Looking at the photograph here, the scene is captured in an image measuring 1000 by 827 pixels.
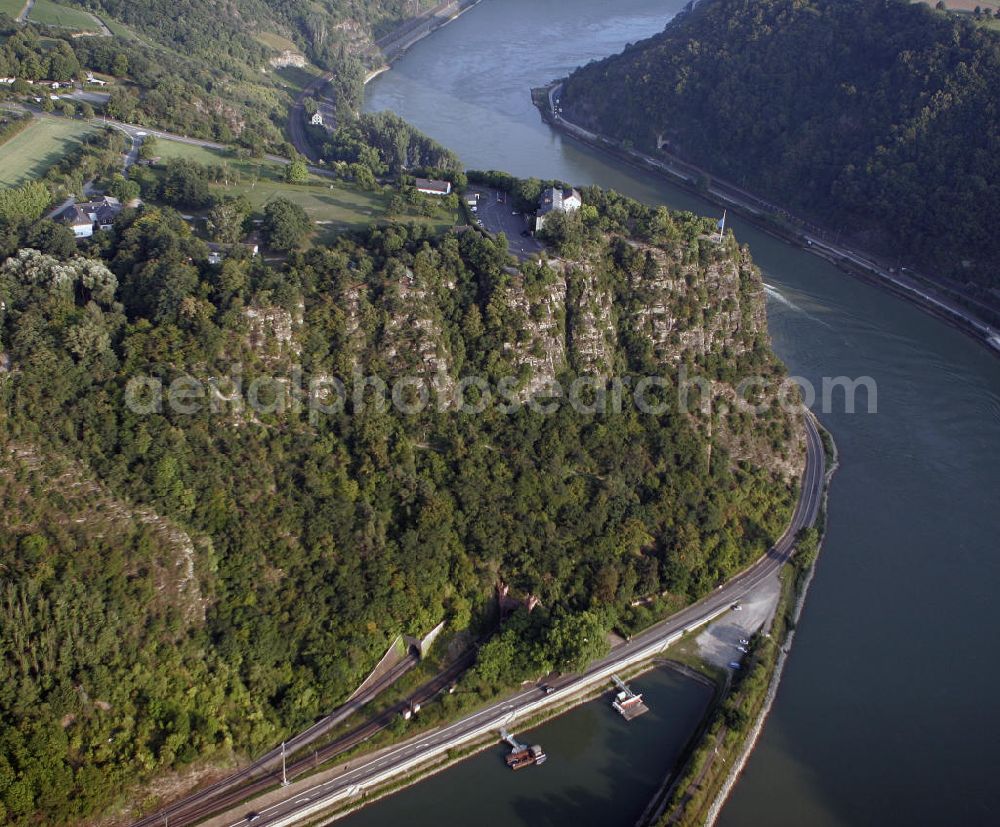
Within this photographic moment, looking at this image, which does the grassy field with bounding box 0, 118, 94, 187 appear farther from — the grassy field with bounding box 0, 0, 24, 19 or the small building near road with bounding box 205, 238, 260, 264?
the grassy field with bounding box 0, 0, 24, 19

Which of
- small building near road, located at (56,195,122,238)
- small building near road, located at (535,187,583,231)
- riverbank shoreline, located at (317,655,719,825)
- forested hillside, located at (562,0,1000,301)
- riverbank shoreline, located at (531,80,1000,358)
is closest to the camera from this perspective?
riverbank shoreline, located at (317,655,719,825)

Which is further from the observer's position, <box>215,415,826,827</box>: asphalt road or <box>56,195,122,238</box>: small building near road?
<box>56,195,122,238</box>: small building near road

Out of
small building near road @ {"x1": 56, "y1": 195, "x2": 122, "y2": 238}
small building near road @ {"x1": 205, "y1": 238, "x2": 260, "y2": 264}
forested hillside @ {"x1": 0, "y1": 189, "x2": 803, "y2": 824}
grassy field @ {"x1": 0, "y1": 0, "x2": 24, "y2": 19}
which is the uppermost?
grassy field @ {"x1": 0, "y1": 0, "x2": 24, "y2": 19}

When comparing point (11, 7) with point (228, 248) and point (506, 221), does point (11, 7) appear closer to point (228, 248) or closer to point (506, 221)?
point (228, 248)

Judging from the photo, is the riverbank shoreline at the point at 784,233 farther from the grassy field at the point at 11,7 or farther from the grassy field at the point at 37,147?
the grassy field at the point at 11,7

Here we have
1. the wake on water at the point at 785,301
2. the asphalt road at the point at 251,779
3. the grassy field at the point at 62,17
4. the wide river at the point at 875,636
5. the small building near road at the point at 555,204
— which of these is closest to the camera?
the asphalt road at the point at 251,779

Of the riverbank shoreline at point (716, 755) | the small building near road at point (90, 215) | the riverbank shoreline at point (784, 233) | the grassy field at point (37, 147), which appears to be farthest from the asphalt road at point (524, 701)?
the grassy field at point (37, 147)

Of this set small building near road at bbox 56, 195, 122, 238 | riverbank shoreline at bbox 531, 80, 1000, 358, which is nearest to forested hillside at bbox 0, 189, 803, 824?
small building near road at bbox 56, 195, 122, 238
